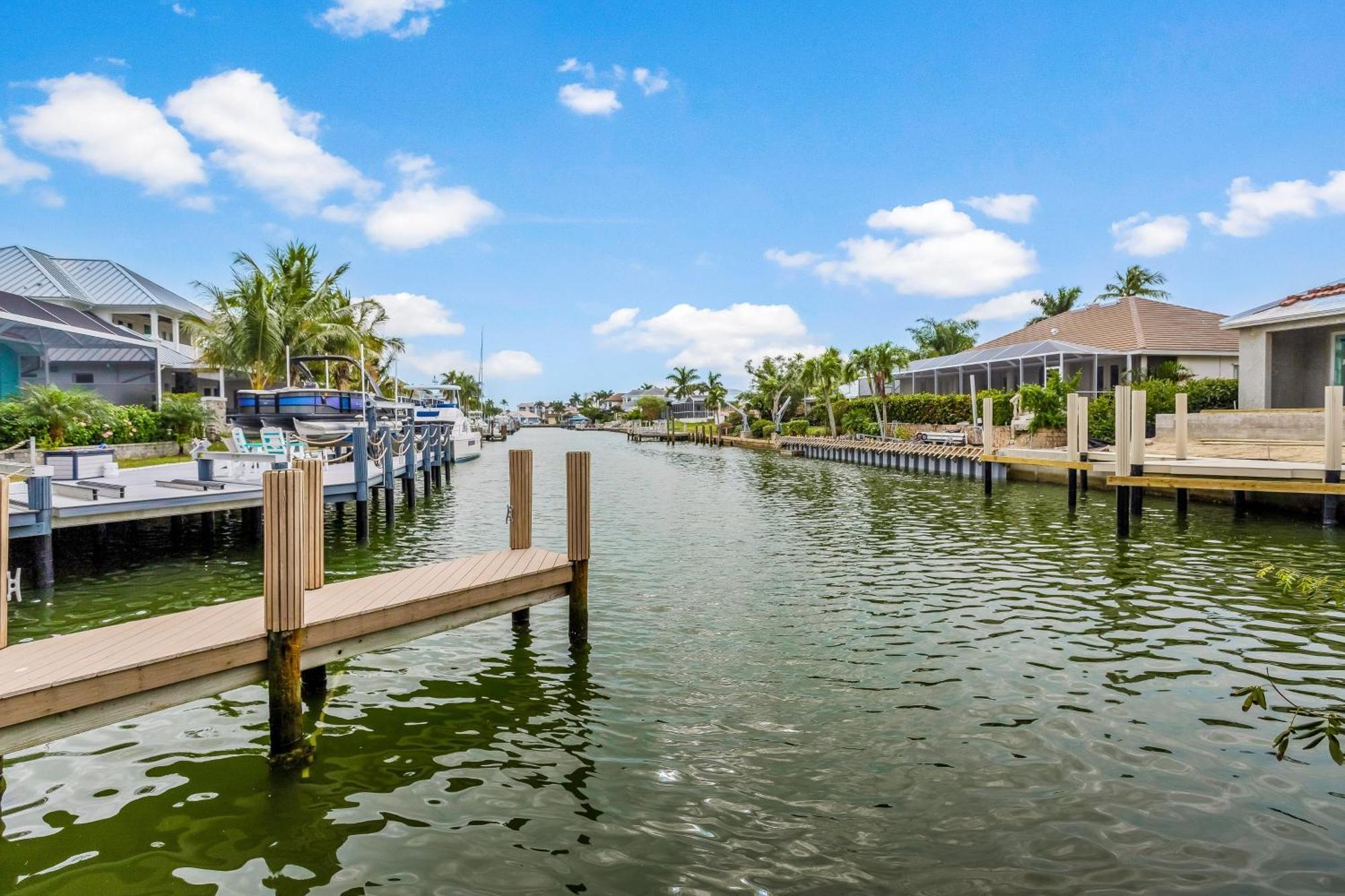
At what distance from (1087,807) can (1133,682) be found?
301 cm

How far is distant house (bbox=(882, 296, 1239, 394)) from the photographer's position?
40188mm

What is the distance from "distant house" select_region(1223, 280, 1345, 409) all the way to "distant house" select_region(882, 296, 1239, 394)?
936cm

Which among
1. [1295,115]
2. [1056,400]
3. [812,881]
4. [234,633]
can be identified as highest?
[1295,115]

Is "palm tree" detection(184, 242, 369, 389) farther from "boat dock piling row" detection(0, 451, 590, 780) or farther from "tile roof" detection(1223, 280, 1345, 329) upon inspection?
"tile roof" detection(1223, 280, 1345, 329)

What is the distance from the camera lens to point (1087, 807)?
5.57 metres

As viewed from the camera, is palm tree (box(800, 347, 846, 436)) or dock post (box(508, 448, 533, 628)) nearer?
dock post (box(508, 448, 533, 628))

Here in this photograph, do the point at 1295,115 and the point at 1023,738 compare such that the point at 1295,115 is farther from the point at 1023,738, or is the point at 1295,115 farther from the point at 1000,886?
the point at 1000,886

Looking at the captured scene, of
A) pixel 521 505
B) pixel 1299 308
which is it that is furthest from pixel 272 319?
pixel 1299 308

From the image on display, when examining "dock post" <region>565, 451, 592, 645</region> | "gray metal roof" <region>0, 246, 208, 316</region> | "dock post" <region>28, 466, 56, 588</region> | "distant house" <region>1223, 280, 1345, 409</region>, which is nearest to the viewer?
"dock post" <region>565, 451, 592, 645</region>

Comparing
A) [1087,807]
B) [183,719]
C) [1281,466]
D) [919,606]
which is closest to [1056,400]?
[1281,466]

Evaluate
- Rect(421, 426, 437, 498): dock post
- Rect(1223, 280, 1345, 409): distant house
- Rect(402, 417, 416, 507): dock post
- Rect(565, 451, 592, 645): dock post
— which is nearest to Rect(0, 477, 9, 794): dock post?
Rect(565, 451, 592, 645): dock post

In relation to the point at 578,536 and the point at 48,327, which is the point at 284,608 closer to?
the point at 578,536

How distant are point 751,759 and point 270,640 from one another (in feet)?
13.1

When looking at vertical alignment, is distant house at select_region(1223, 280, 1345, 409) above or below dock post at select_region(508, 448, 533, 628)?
above
